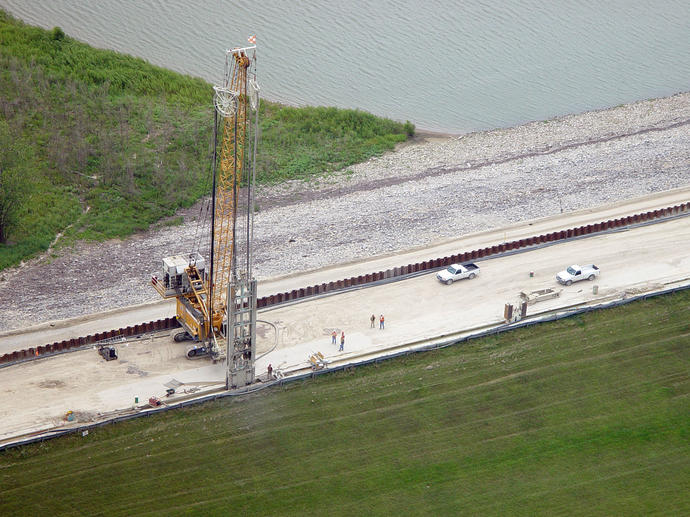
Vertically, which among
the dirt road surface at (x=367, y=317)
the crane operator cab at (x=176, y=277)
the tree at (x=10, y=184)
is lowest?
the dirt road surface at (x=367, y=317)

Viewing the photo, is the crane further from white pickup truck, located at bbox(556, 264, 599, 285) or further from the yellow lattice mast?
white pickup truck, located at bbox(556, 264, 599, 285)

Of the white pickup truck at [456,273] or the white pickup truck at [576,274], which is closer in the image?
the white pickup truck at [576,274]

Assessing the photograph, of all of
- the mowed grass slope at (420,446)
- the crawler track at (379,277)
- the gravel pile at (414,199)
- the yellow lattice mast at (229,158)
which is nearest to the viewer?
the mowed grass slope at (420,446)

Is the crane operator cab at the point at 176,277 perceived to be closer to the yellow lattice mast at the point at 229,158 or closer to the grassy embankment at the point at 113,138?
the yellow lattice mast at the point at 229,158

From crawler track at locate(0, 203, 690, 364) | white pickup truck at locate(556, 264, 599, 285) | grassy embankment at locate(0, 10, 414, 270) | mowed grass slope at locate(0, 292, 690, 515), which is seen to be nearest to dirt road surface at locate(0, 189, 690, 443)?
white pickup truck at locate(556, 264, 599, 285)

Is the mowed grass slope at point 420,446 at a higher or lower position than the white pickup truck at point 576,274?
lower

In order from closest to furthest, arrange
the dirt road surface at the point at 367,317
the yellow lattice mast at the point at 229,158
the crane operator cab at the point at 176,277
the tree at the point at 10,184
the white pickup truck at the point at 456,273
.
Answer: the yellow lattice mast at the point at 229,158 < the dirt road surface at the point at 367,317 < the crane operator cab at the point at 176,277 < the white pickup truck at the point at 456,273 < the tree at the point at 10,184

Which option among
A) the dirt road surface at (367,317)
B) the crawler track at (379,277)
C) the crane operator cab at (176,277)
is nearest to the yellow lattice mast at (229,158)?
the crane operator cab at (176,277)

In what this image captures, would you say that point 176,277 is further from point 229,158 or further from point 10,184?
point 10,184
